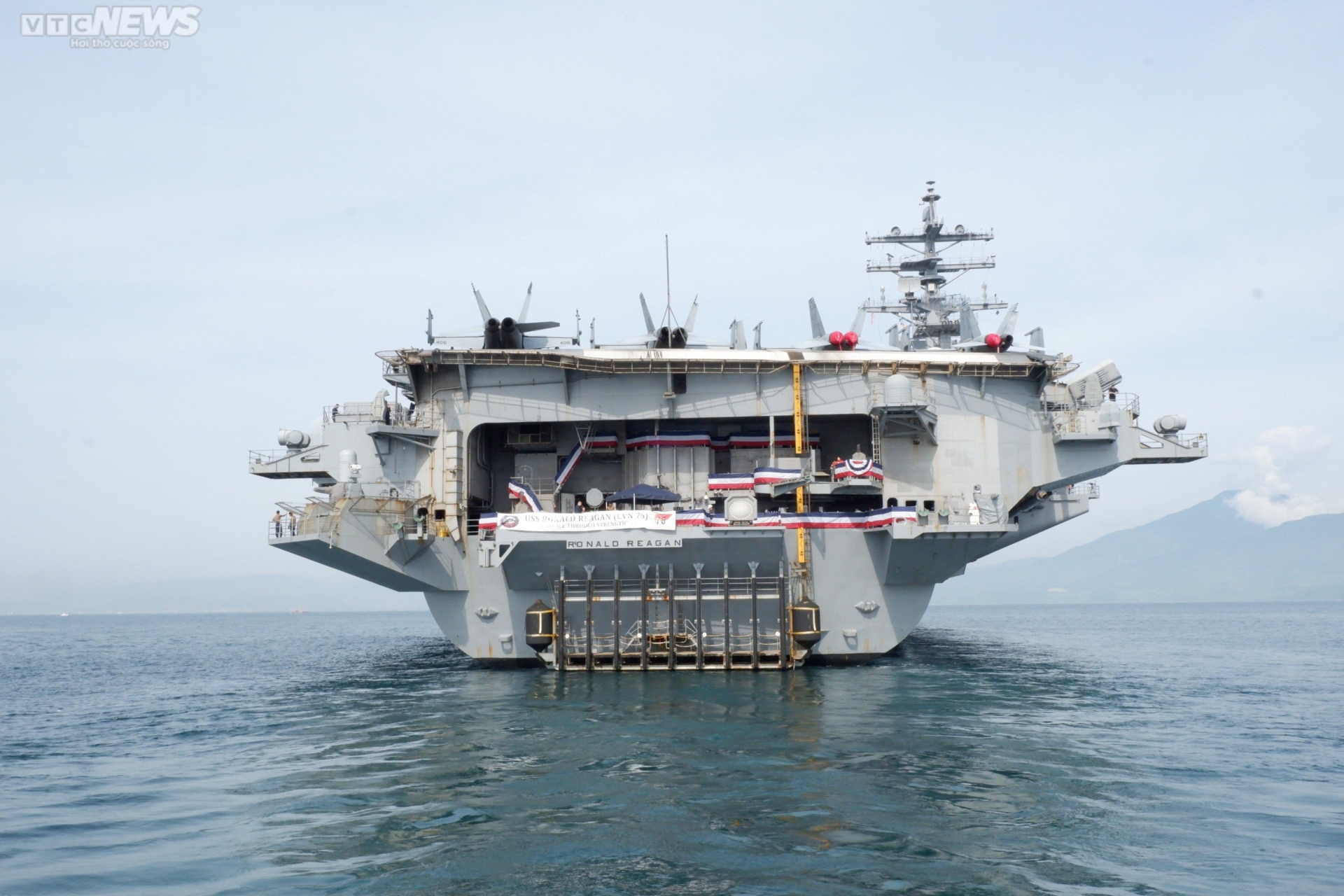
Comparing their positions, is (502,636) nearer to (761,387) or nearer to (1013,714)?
(761,387)

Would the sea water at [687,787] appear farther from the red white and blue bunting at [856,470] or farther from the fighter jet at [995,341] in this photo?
the fighter jet at [995,341]

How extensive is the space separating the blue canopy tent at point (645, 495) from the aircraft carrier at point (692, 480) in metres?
0.11

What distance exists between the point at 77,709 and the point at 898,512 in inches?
850

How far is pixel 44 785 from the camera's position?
15.9 metres

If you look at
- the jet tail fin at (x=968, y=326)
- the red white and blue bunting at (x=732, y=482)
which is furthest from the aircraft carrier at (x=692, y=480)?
the jet tail fin at (x=968, y=326)

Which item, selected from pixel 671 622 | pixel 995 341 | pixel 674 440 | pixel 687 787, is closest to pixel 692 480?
pixel 674 440

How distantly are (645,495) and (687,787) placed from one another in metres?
14.2

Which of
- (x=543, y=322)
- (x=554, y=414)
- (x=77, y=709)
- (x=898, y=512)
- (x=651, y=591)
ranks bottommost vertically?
(x=77, y=709)

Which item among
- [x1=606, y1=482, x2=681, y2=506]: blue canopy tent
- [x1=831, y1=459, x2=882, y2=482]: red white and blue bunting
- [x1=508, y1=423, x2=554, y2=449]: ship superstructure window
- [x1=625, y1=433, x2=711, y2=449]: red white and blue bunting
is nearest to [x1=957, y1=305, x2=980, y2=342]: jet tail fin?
[x1=831, y1=459, x2=882, y2=482]: red white and blue bunting

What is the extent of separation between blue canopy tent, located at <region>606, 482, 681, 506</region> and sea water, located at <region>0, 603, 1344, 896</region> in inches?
190

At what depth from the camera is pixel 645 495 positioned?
91.9 ft

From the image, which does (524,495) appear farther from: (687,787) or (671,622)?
(687,787)

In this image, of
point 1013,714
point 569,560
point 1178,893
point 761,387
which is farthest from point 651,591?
point 1178,893

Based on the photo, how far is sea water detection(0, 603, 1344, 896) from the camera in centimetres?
1074
